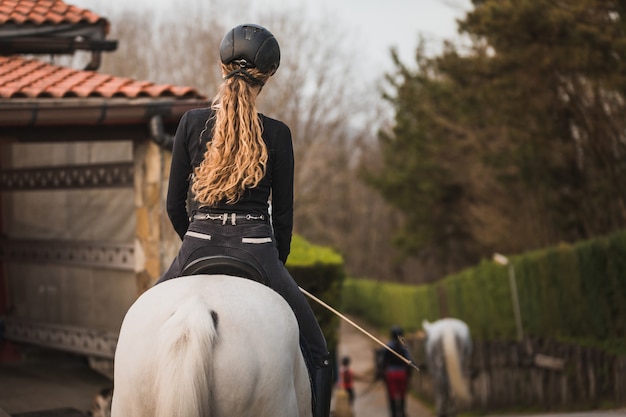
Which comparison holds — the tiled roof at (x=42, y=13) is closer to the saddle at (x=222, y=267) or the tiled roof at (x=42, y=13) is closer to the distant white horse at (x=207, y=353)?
the saddle at (x=222, y=267)

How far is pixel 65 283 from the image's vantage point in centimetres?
1184

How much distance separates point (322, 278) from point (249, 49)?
26.5 ft

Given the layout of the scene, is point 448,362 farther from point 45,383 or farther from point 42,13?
point 42,13

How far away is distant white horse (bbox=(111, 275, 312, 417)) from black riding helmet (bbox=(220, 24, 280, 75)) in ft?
3.46

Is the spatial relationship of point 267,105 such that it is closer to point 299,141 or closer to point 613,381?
point 299,141

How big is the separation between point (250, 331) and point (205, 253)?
22.9 inches

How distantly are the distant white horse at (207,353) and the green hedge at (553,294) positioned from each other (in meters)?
11.9

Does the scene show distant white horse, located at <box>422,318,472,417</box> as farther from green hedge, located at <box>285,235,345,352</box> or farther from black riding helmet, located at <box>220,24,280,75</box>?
black riding helmet, located at <box>220,24,280,75</box>

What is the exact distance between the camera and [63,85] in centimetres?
1013

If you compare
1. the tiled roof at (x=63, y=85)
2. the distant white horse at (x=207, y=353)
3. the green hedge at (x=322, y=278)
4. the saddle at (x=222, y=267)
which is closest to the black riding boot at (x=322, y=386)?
the distant white horse at (x=207, y=353)

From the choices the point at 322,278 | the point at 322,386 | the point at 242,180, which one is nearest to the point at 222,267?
the point at 242,180

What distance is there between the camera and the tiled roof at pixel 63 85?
9680 millimetres

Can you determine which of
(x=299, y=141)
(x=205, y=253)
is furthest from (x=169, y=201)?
(x=299, y=141)

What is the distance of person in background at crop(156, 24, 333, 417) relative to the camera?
179 inches
